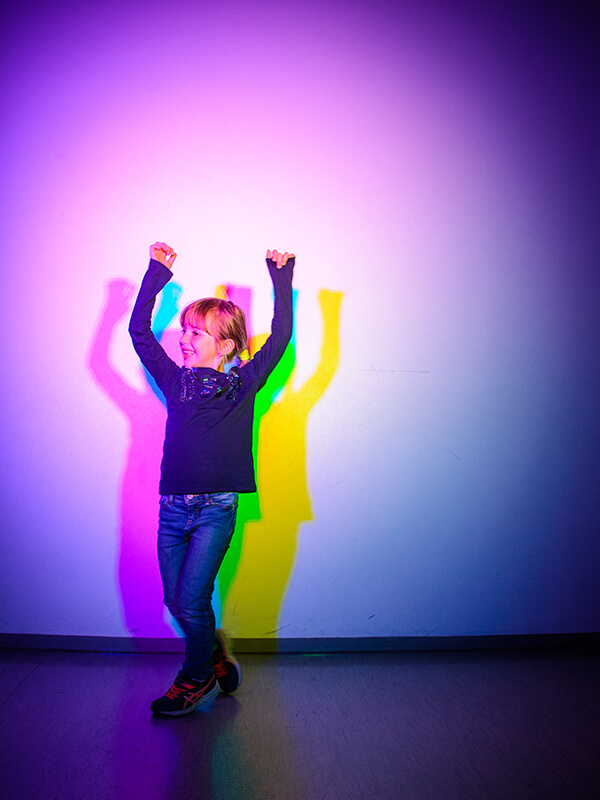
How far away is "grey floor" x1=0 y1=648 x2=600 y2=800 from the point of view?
3.55 feet

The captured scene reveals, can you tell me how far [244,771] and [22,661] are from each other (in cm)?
103

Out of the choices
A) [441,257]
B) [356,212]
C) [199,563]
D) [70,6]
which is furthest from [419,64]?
[199,563]

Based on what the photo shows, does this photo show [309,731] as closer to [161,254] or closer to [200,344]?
[200,344]

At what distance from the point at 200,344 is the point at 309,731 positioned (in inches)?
47.5

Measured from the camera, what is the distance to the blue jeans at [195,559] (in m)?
1.37

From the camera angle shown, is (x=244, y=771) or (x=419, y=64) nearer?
(x=244, y=771)

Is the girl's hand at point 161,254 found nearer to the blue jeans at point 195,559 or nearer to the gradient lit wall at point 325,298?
the gradient lit wall at point 325,298

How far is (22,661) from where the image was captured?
1.66m

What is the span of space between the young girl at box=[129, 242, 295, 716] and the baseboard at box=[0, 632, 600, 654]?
28 cm

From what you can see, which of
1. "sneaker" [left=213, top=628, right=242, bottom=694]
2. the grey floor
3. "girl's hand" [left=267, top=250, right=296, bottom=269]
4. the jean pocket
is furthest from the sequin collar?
the grey floor

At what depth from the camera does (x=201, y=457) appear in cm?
140

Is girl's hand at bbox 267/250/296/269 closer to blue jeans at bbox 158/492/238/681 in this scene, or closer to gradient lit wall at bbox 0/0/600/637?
gradient lit wall at bbox 0/0/600/637

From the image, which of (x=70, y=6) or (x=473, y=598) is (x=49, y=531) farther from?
(x=70, y=6)

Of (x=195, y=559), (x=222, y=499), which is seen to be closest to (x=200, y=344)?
(x=222, y=499)
